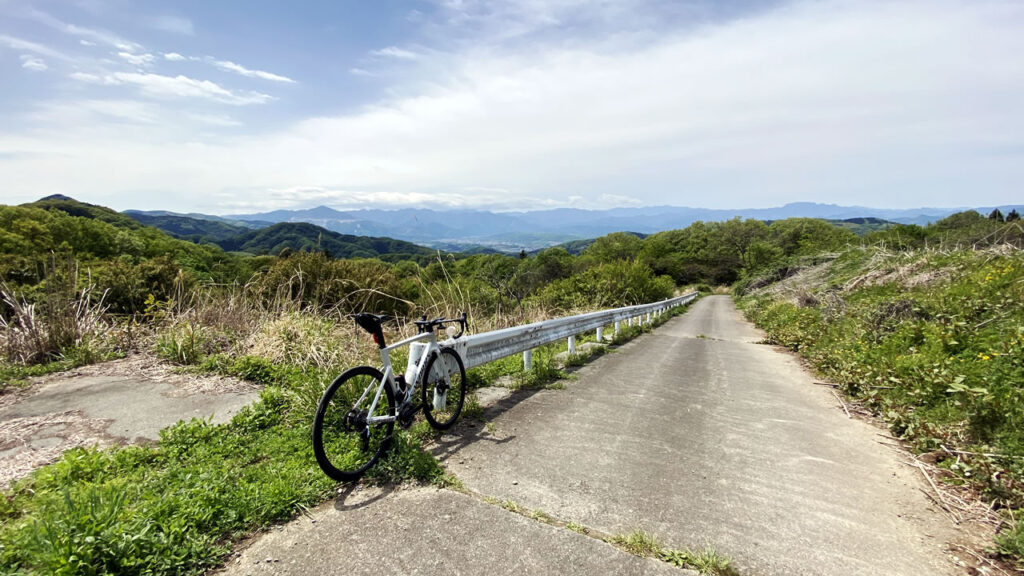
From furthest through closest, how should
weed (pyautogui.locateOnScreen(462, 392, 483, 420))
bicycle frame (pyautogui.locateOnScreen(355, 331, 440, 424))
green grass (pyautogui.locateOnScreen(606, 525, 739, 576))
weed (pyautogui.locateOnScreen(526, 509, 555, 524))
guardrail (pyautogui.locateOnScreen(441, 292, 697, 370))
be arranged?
guardrail (pyautogui.locateOnScreen(441, 292, 697, 370)) → weed (pyautogui.locateOnScreen(462, 392, 483, 420)) → bicycle frame (pyautogui.locateOnScreen(355, 331, 440, 424)) → weed (pyautogui.locateOnScreen(526, 509, 555, 524)) → green grass (pyautogui.locateOnScreen(606, 525, 739, 576))

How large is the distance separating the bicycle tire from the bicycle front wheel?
Result: 46 centimetres

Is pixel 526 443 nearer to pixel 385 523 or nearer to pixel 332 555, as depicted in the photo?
pixel 385 523

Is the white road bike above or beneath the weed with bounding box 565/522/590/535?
above

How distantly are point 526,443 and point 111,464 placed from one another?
2.90 metres

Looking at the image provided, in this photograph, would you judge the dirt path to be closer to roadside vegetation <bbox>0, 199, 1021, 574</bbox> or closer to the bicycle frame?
roadside vegetation <bbox>0, 199, 1021, 574</bbox>

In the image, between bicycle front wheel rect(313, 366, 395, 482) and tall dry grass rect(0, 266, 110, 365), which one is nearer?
bicycle front wheel rect(313, 366, 395, 482)

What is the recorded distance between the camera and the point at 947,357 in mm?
4691

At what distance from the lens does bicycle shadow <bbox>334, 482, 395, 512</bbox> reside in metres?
2.46

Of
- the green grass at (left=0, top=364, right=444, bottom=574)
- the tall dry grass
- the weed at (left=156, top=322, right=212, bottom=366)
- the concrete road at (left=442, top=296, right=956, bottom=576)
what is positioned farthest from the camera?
the weed at (left=156, top=322, right=212, bottom=366)

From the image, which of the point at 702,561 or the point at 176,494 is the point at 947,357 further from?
the point at 176,494

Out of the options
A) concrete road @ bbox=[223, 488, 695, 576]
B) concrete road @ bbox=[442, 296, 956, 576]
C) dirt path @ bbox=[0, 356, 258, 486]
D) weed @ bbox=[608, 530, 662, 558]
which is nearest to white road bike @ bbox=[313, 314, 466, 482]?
concrete road @ bbox=[223, 488, 695, 576]

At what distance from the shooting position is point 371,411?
2.83 meters

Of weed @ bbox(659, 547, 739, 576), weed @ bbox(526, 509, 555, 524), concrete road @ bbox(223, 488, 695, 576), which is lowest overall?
weed @ bbox(526, 509, 555, 524)

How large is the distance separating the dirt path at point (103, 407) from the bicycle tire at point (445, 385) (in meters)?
1.82
